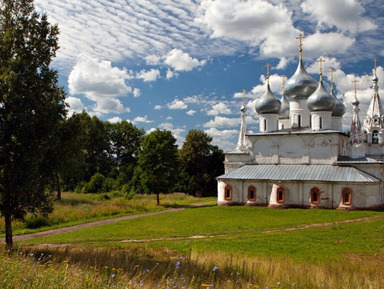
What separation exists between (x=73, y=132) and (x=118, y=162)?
5288 cm

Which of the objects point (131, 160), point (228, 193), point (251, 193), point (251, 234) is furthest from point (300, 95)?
point (131, 160)

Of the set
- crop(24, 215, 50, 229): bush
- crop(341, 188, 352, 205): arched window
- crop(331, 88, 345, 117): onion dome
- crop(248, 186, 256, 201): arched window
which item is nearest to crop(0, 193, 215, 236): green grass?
Result: crop(24, 215, 50, 229): bush

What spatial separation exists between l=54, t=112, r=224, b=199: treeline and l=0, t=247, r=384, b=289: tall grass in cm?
444

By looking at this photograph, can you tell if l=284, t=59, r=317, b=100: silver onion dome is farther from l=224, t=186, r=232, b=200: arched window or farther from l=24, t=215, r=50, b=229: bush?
l=24, t=215, r=50, b=229: bush

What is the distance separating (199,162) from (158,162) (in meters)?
18.4

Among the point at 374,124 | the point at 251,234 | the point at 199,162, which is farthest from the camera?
the point at 199,162

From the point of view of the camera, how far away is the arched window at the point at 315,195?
28891mm

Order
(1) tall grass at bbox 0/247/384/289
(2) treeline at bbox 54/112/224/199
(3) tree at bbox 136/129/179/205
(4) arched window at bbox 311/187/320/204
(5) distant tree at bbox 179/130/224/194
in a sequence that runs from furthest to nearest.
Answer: (5) distant tree at bbox 179/130/224/194
(3) tree at bbox 136/129/179/205
(4) arched window at bbox 311/187/320/204
(2) treeline at bbox 54/112/224/199
(1) tall grass at bbox 0/247/384/289

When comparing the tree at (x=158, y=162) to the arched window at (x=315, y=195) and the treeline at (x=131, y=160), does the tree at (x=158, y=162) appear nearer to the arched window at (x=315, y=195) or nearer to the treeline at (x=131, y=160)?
the treeline at (x=131, y=160)

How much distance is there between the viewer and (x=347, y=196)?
27797 mm

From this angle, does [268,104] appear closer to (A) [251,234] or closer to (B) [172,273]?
(A) [251,234]

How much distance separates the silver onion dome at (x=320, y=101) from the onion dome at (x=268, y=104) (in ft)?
10.7

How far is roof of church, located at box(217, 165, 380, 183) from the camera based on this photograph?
2775cm

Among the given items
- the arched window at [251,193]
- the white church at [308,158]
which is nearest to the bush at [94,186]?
the white church at [308,158]
